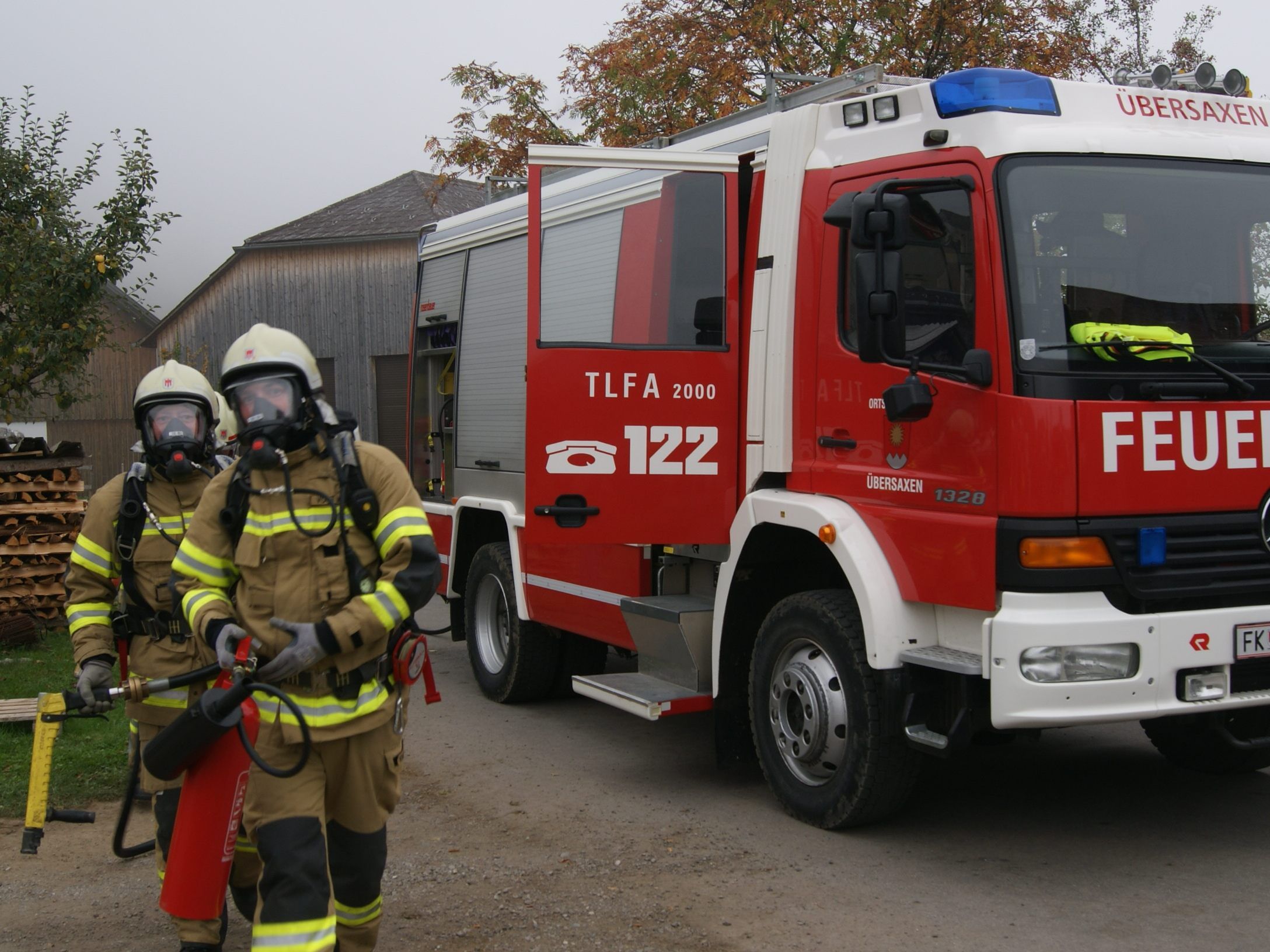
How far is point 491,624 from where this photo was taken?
8.78m

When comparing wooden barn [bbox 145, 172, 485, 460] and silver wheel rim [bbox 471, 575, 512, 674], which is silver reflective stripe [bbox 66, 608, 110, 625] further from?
wooden barn [bbox 145, 172, 485, 460]

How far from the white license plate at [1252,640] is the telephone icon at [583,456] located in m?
2.77

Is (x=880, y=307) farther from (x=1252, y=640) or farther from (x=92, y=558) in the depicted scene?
(x=92, y=558)

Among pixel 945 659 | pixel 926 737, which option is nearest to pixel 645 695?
pixel 926 737

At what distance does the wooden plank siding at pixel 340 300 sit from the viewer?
93.7 ft

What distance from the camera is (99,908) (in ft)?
16.0

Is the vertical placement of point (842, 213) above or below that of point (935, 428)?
above

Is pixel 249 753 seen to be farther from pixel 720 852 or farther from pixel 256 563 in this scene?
pixel 720 852

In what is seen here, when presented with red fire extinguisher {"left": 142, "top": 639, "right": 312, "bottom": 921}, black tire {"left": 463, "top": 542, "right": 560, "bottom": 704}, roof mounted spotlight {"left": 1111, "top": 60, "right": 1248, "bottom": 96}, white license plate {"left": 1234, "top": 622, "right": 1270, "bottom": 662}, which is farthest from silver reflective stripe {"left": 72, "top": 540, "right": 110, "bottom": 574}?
roof mounted spotlight {"left": 1111, "top": 60, "right": 1248, "bottom": 96}

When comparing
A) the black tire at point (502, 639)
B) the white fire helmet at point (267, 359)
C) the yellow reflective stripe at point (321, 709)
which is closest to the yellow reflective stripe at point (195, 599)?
the yellow reflective stripe at point (321, 709)

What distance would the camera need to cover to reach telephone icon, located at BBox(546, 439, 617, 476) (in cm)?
616

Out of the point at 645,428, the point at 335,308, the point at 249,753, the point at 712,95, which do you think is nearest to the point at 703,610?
the point at 645,428

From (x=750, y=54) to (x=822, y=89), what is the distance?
10.7 metres

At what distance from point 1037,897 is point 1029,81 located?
9.91 feet
